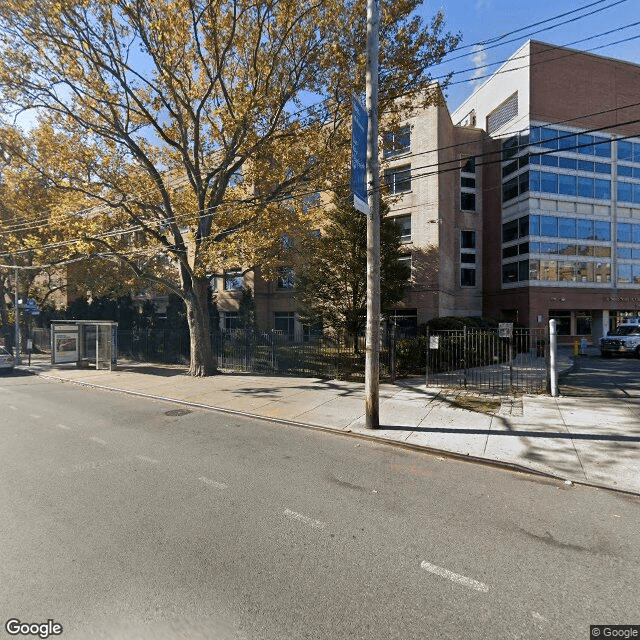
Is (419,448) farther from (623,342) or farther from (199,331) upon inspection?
(623,342)

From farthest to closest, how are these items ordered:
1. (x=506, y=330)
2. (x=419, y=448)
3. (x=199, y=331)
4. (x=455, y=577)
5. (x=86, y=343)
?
(x=86, y=343), (x=199, y=331), (x=506, y=330), (x=419, y=448), (x=455, y=577)

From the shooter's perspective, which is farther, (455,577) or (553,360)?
(553,360)

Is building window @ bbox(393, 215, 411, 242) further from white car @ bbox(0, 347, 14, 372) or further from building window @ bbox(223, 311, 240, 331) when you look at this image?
white car @ bbox(0, 347, 14, 372)

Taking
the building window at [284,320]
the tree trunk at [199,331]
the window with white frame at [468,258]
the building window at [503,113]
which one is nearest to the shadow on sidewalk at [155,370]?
the tree trunk at [199,331]

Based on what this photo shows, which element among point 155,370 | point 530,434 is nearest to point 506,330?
point 530,434

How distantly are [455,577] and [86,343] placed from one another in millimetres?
21258

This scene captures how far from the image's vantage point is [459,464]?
5926mm

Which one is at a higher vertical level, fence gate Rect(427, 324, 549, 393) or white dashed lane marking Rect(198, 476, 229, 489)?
fence gate Rect(427, 324, 549, 393)

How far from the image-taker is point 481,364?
17328 millimetres

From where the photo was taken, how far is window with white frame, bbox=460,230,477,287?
30.8m

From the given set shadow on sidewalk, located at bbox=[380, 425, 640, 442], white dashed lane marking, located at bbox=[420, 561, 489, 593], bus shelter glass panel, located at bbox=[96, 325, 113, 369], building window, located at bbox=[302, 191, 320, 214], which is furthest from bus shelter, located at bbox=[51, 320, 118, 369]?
white dashed lane marking, located at bbox=[420, 561, 489, 593]

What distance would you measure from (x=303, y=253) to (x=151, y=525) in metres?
16.0

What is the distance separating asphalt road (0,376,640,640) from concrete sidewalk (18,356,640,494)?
2.59 ft

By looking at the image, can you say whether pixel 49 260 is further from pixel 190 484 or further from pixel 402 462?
pixel 402 462
